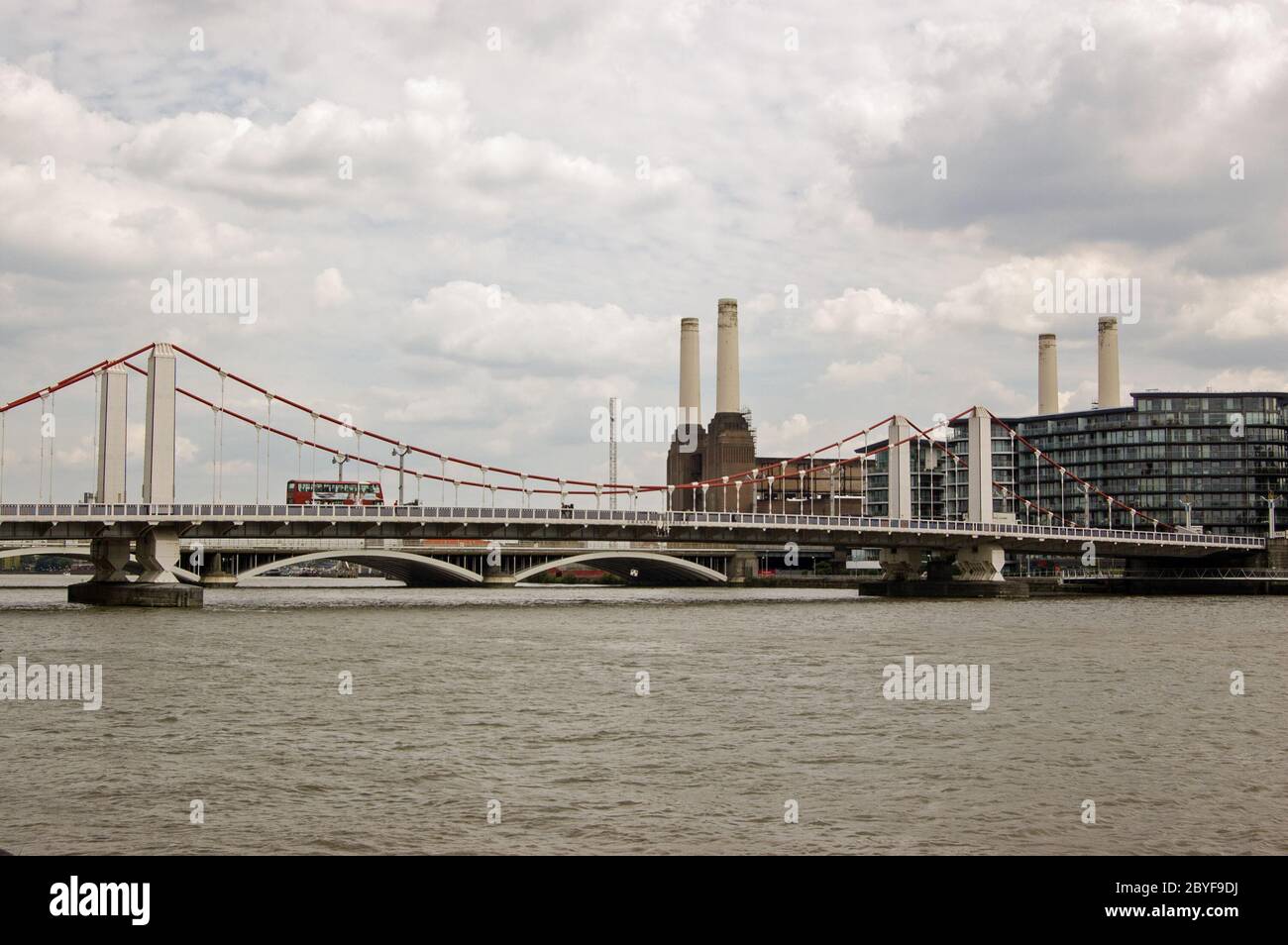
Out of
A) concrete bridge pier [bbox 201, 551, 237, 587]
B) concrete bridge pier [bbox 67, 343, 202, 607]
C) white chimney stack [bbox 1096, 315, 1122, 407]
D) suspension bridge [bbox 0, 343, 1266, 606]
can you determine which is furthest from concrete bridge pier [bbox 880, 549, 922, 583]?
concrete bridge pier [bbox 201, 551, 237, 587]

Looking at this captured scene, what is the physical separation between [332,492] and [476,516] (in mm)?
19608

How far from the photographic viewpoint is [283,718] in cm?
2941

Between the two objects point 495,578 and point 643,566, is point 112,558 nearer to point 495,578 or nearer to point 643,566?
point 495,578

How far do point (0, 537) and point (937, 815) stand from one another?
6883cm

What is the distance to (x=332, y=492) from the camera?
99.1 metres

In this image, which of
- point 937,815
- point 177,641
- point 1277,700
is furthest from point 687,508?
point 937,815

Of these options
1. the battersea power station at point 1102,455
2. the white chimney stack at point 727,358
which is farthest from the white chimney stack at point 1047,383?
the white chimney stack at point 727,358

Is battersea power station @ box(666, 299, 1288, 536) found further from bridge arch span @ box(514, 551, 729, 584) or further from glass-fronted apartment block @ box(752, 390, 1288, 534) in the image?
bridge arch span @ box(514, 551, 729, 584)

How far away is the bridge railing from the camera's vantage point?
7381 cm

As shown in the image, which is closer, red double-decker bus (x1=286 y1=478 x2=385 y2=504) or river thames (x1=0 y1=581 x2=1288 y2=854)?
river thames (x1=0 y1=581 x2=1288 y2=854)

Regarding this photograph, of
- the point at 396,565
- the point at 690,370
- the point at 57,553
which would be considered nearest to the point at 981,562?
the point at 396,565

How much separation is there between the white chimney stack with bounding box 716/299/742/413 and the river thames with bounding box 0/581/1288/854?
4294 inches

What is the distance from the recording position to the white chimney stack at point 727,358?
15788 cm
